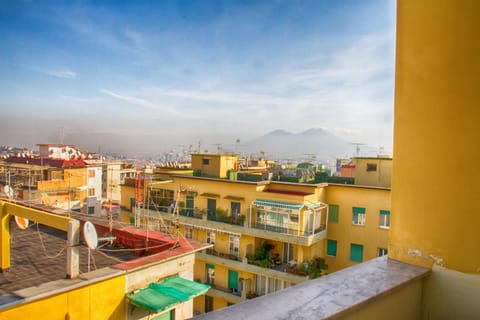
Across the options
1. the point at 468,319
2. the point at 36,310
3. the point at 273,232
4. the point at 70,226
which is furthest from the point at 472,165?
the point at 273,232

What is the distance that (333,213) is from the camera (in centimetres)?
1471

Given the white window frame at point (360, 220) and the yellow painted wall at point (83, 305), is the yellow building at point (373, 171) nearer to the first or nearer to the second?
the white window frame at point (360, 220)

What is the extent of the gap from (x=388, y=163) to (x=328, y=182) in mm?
2786

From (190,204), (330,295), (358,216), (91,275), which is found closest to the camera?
(330,295)

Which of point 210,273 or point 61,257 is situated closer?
point 61,257

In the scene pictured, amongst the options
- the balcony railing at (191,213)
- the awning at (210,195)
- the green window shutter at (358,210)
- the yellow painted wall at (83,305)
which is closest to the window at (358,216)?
the green window shutter at (358,210)

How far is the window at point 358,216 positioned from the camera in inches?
545

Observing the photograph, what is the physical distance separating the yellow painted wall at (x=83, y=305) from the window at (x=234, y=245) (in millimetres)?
9502

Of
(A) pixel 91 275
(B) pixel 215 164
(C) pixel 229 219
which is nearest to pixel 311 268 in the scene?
(C) pixel 229 219

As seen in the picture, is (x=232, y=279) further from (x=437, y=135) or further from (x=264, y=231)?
(x=437, y=135)

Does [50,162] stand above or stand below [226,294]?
above

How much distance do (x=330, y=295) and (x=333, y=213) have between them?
46.8ft

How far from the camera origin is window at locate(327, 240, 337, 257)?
47.7ft

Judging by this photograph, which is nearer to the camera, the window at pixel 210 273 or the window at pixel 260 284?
the window at pixel 260 284
